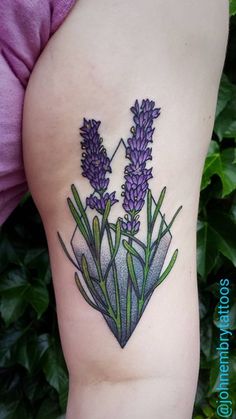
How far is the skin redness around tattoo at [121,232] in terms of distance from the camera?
54 centimetres

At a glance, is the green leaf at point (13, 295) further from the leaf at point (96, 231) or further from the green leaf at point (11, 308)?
the leaf at point (96, 231)

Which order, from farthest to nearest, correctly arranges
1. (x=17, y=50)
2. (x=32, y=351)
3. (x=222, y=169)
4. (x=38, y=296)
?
(x=32, y=351) → (x=38, y=296) → (x=222, y=169) → (x=17, y=50)

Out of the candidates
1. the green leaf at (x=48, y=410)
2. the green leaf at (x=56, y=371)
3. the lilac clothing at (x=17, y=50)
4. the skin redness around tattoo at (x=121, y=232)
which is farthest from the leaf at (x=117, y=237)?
the green leaf at (x=48, y=410)

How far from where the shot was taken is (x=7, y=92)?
0.54 meters

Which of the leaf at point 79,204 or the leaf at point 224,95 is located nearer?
the leaf at point 79,204

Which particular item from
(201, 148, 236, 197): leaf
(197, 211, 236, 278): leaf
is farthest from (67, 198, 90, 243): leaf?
(197, 211, 236, 278): leaf

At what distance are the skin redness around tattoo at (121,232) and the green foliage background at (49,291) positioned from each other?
24.3 inches

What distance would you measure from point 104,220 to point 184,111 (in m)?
0.15

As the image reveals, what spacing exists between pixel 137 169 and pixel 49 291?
878 millimetres

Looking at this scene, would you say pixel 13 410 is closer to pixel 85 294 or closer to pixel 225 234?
pixel 225 234

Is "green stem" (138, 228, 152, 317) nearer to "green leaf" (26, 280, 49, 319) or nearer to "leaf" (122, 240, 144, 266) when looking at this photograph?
"leaf" (122, 240, 144, 266)

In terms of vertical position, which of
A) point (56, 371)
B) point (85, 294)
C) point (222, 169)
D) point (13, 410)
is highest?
point (222, 169)

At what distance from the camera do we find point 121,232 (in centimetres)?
54

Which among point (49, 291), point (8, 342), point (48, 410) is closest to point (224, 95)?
point (49, 291)
